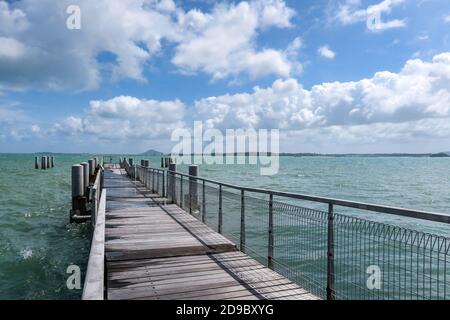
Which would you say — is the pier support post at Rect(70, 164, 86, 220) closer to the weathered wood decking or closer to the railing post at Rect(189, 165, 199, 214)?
the railing post at Rect(189, 165, 199, 214)

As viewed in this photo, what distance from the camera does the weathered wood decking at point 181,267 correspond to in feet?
17.4

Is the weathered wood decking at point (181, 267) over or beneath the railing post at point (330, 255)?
beneath

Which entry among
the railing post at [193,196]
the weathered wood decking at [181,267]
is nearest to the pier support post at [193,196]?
the railing post at [193,196]

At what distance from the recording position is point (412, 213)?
3.89m

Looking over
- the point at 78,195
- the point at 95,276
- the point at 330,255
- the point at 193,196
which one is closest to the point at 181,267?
the point at 330,255

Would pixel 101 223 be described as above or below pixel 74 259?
above

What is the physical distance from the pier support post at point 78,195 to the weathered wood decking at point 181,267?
8.28 m

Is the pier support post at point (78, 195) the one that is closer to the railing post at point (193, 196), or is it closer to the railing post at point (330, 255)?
the railing post at point (193, 196)

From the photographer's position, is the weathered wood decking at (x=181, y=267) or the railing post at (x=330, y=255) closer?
the railing post at (x=330, y=255)

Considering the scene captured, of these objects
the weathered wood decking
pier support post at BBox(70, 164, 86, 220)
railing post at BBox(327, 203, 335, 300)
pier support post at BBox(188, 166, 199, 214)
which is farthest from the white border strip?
pier support post at BBox(70, 164, 86, 220)

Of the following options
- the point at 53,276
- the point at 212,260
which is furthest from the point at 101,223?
the point at 53,276

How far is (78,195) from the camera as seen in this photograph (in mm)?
18734
